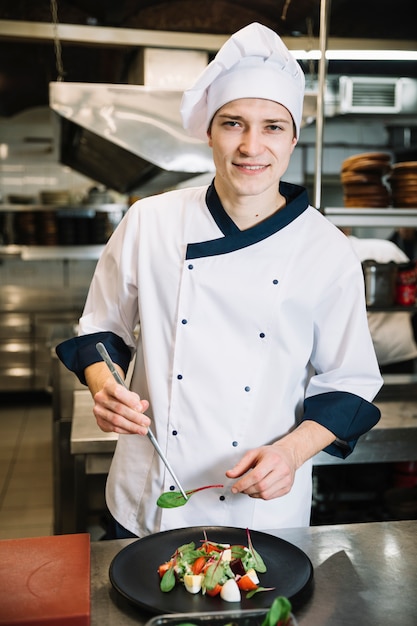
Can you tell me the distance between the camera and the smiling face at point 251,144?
1.46 metres

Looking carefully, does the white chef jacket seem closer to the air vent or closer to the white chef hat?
the white chef hat

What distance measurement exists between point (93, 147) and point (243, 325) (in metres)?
2.58

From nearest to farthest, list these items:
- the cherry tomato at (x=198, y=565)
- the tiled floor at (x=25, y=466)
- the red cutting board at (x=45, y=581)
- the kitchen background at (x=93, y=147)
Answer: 1. the red cutting board at (x=45, y=581)
2. the cherry tomato at (x=198, y=565)
3. the kitchen background at (x=93, y=147)
4. the tiled floor at (x=25, y=466)

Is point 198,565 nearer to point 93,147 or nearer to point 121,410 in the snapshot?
point 121,410

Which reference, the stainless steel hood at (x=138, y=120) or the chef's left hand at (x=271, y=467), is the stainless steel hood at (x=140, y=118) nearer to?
the stainless steel hood at (x=138, y=120)

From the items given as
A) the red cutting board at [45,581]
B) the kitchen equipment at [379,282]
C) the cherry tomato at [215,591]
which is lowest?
the cherry tomato at [215,591]

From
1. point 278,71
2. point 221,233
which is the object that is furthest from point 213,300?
point 278,71

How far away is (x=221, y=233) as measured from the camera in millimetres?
1598

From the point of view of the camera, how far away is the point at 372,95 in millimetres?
6125

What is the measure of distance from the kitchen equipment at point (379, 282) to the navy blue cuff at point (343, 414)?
4.45 ft

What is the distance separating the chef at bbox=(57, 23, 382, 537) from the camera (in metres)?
1.50

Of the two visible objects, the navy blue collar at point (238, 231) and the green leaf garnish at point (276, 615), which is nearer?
the green leaf garnish at point (276, 615)

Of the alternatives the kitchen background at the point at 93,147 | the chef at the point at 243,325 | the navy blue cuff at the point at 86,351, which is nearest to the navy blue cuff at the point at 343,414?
the chef at the point at 243,325

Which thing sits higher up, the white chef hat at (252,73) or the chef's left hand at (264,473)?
the white chef hat at (252,73)
